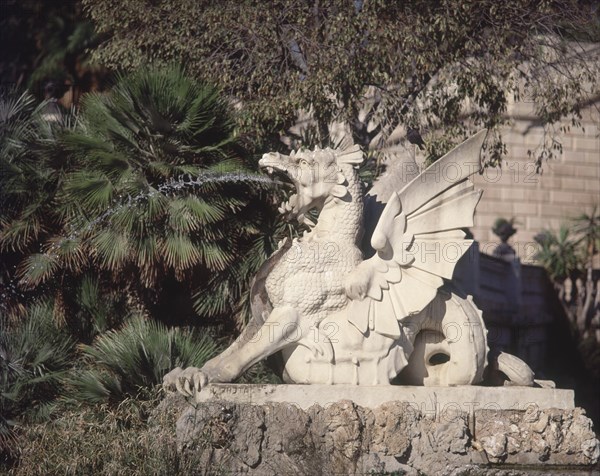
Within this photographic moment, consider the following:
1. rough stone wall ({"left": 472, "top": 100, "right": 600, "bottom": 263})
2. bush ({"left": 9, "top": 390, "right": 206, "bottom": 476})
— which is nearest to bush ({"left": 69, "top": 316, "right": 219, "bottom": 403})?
bush ({"left": 9, "top": 390, "right": 206, "bottom": 476})

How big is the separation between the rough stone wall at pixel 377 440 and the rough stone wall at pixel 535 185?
43.4 ft

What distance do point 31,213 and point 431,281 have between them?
4.25 meters

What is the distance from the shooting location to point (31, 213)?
10492 mm

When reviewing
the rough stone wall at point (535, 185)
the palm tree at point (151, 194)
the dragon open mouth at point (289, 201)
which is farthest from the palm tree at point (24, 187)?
the rough stone wall at point (535, 185)

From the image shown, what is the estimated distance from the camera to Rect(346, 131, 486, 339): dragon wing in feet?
26.7

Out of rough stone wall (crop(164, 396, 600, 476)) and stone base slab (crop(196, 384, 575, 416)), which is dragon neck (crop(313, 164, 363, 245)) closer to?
stone base slab (crop(196, 384, 575, 416))

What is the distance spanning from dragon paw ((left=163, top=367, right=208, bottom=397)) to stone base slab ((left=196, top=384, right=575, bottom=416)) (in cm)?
6

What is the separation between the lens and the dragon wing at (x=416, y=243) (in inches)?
320

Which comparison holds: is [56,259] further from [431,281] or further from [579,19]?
[579,19]

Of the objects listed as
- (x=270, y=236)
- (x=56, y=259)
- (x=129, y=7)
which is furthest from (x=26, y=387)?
(x=129, y=7)

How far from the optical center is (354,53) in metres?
11.2

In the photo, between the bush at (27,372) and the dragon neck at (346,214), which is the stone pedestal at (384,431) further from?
the bush at (27,372)

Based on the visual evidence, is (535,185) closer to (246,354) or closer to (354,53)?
(354,53)

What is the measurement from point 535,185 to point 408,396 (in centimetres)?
1523
